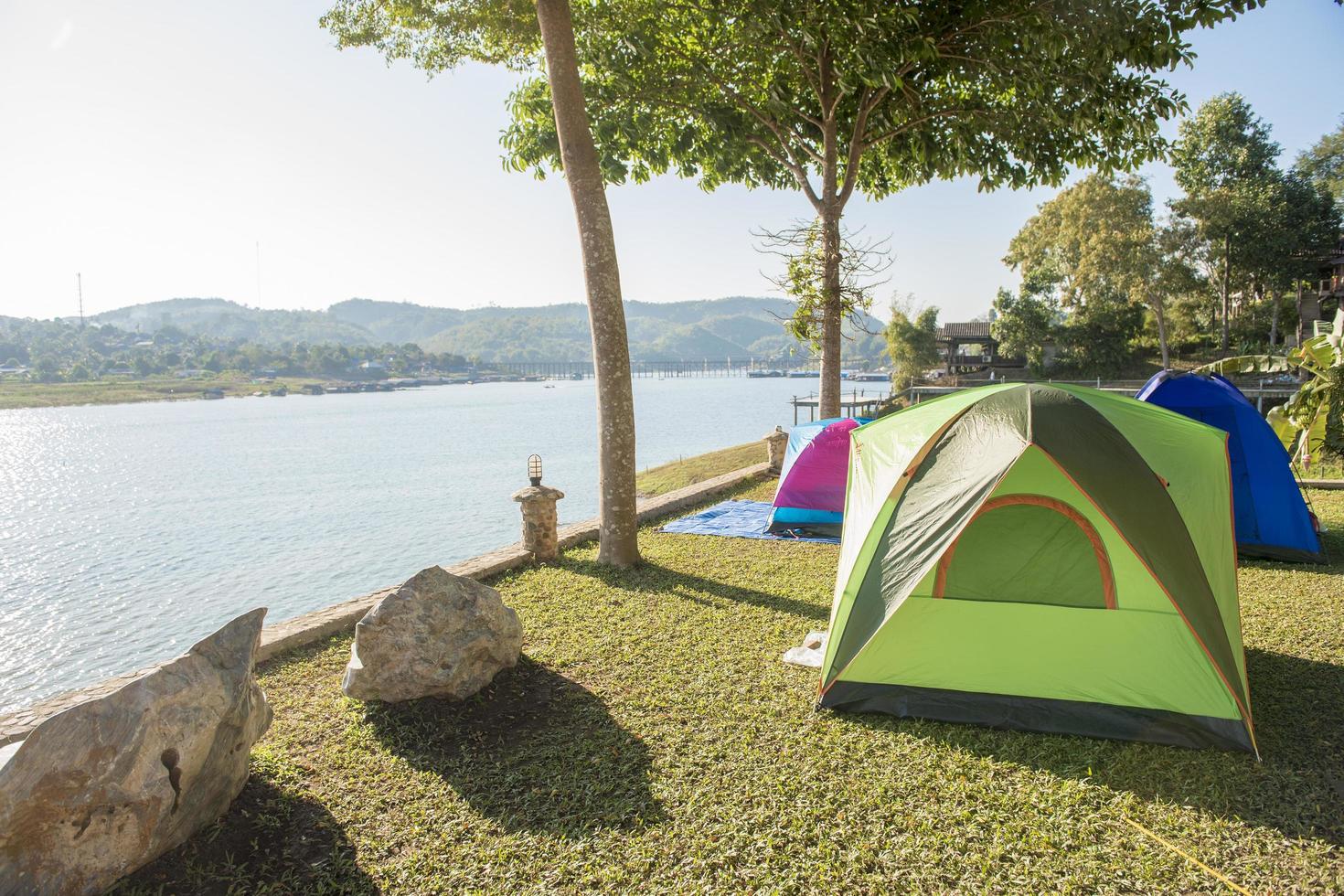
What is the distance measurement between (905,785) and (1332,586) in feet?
17.4

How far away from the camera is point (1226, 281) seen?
1294 inches

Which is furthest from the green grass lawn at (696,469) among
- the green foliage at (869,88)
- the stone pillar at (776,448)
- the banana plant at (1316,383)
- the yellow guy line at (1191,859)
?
the yellow guy line at (1191,859)

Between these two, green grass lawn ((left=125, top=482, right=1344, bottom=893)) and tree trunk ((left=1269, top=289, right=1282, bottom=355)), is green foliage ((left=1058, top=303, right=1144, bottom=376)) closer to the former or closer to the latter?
tree trunk ((left=1269, top=289, right=1282, bottom=355))

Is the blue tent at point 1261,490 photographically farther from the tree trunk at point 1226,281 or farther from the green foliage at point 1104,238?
the tree trunk at point 1226,281

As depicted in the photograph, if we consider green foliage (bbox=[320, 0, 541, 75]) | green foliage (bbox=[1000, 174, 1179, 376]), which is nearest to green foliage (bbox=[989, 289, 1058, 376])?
green foliage (bbox=[1000, 174, 1179, 376])

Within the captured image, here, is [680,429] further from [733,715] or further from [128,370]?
[128,370]

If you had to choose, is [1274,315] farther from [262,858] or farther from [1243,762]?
[262,858]

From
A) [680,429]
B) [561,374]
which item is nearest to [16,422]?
[680,429]

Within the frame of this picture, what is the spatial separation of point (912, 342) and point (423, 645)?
4197cm

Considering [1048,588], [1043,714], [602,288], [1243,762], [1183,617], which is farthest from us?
[602,288]

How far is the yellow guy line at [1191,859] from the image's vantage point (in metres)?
2.68

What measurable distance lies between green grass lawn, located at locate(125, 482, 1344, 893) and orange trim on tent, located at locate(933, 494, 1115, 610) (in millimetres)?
760

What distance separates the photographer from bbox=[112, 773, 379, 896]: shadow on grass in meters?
2.79

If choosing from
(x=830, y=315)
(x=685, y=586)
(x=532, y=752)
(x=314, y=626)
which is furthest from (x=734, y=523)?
(x=532, y=752)
